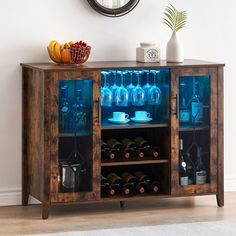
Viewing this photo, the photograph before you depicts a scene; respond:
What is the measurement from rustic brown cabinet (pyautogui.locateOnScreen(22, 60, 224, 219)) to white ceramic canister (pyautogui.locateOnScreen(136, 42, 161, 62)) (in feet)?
0.22

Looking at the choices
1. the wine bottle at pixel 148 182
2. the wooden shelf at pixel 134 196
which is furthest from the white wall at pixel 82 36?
the wine bottle at pixel 148 182

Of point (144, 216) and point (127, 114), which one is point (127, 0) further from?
point (144, 216)

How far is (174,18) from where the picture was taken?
575cm

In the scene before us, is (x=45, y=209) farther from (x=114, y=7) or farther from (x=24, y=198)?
(x=114, y=7)

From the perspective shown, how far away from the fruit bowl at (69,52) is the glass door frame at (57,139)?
207 millimetres

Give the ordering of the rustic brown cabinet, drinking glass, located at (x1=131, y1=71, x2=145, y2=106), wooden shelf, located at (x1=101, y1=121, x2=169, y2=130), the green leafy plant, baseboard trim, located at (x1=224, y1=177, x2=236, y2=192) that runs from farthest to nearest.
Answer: baseboard trim, located at (x1=224, y1=177, x2=236, y2=192), the green leafy plant, drinking glass, located at (x1=131, y1=71, x2=145, y2=106), wooden shelf, located at (x1=101, y1=121, x2=169, y2=130), the rustic brown cabinet

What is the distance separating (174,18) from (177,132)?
2.80ft

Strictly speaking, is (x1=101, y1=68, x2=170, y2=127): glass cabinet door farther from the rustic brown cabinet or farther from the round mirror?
the round mirror

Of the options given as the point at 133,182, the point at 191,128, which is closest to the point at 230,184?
the point at 191,128

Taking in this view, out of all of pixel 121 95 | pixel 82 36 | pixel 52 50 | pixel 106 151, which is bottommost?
pixel 106 151

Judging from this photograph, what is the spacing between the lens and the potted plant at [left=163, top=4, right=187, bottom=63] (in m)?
5.61

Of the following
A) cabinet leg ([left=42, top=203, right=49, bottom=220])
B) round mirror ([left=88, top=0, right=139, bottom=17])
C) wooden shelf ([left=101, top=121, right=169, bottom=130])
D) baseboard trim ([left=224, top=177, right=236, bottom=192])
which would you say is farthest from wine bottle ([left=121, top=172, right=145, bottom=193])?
round mirror ([left=88, top=0, right=139, bottom=17])

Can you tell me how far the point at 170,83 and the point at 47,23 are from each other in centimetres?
97

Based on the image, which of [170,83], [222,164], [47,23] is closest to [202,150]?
[222,164]
